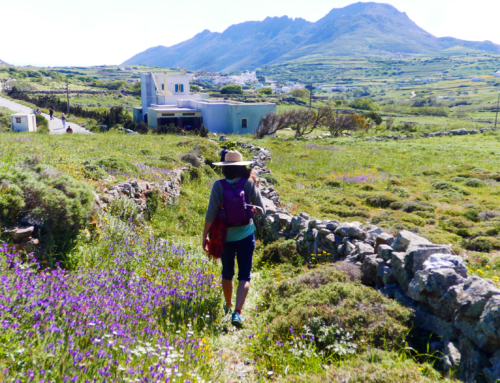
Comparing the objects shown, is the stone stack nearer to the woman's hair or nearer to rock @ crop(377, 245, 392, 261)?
the woman's hair

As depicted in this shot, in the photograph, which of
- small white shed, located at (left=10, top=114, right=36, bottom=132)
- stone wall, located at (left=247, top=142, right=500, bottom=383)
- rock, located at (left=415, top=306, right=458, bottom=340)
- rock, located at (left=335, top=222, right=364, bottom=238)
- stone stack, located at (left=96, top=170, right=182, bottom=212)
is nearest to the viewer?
stone wall, located at (left=247, top=142, right=500, bottom=383)

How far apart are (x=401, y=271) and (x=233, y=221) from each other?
2277mm

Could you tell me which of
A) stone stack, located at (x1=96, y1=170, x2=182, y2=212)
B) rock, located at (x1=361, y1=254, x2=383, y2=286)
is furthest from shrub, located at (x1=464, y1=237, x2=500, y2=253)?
stone stack, located at (x1=96, y1=170, x2=182, y2=212)

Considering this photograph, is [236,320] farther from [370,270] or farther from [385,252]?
[385,252]

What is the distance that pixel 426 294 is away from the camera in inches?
162

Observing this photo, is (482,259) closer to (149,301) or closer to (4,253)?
(149,301)

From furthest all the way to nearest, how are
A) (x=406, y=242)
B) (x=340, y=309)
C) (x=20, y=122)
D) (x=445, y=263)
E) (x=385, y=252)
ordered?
(x=20, y=122), (x=385, y=252), (x=406, y=242), (x=340, y=309), (x=445, y=263)

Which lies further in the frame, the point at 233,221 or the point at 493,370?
the point at 233,221

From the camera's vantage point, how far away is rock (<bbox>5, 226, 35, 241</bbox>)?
195 inches

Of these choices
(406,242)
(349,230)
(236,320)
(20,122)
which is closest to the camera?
(236,320)

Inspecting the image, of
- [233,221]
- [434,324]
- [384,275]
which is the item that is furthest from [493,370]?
[233,221]

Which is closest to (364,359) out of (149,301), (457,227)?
(149,301)

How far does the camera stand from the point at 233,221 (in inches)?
182

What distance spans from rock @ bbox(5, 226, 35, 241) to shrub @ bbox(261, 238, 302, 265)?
4337mm
